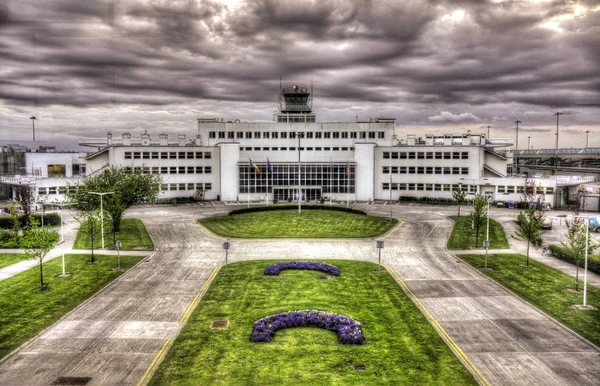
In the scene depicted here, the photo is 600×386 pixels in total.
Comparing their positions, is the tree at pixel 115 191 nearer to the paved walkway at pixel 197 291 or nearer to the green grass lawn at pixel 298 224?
the green grass lawn at pixel 298 224

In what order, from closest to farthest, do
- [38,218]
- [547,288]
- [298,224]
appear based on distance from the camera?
[547,288]
[38,218]
[298,224]

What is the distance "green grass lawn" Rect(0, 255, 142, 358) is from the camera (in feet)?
85.2

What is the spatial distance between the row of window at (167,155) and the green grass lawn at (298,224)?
88.1 feet

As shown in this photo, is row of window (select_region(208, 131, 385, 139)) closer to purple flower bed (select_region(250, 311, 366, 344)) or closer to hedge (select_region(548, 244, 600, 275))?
hedge (select_region(548, 244, 600, 275))

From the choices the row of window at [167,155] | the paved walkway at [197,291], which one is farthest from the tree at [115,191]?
the row of window at [167,155]

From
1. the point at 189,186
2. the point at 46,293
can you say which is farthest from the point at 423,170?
the point at 46,293

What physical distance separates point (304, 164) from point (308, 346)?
218 feet

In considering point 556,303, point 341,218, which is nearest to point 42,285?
point 556,303

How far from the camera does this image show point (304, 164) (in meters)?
89.0

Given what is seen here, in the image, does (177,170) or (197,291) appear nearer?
(197,291)

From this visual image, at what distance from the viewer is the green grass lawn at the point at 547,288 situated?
89.9 ft

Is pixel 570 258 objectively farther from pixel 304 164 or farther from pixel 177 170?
pixel 177 170

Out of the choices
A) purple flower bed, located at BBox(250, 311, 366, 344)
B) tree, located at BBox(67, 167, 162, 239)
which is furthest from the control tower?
purple flower bed, located at BBox(250, 311, 366, 344)

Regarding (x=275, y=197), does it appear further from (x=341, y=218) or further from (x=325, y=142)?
(x=341, y=218)
